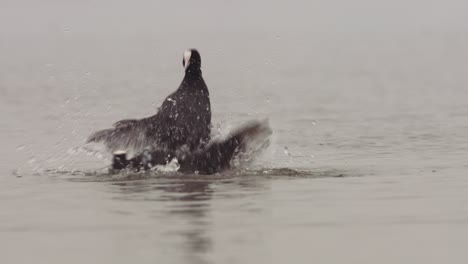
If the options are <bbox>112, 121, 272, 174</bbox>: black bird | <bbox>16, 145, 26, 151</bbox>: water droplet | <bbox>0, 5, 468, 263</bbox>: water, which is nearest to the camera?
<bbox>0, 5, 468, 263</bbox>: water

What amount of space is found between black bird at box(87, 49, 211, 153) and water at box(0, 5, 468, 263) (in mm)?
423

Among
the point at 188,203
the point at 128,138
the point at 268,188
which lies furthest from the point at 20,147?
the point at 188,203

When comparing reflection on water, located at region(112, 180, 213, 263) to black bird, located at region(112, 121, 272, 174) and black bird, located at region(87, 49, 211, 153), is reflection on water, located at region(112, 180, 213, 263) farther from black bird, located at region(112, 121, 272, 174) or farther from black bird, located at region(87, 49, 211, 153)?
black bird, located at region(87, 49, 211, 153)

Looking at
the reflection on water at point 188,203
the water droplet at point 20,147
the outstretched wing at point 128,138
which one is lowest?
the reflection on water at point 188,203

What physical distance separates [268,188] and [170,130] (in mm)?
1956

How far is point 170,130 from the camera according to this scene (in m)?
15.5

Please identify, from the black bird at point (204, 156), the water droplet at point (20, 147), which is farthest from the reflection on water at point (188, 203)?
the water droplet at point (20, 147)

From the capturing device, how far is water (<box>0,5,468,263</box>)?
33.8 ft

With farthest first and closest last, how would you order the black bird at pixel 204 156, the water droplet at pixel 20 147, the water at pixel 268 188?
the water droplet at pixel 20 147, the black bird at pixel 204 156, the water at pixel 268 188

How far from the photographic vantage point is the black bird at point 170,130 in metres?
15.4

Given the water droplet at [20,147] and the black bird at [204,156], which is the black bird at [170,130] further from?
the water droplet at [20,147]

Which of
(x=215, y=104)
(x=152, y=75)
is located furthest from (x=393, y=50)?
(x=215, y=104)

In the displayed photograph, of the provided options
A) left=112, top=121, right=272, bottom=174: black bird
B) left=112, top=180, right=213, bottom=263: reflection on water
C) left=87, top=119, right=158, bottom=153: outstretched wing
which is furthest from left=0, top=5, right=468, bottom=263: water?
left=87, top=119, right=158, bottom=153: outstretched wing

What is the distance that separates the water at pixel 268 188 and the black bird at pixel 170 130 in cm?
42
